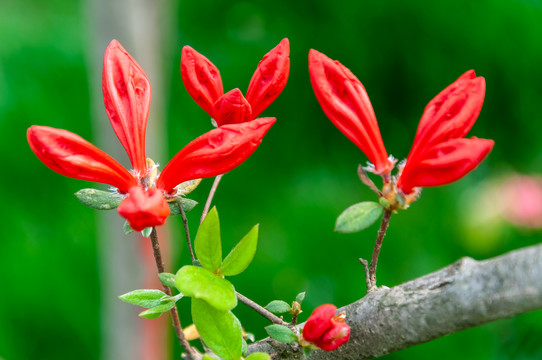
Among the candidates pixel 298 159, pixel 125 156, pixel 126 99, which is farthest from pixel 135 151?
pixel 298 159

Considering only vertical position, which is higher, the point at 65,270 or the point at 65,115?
the point at 65,115

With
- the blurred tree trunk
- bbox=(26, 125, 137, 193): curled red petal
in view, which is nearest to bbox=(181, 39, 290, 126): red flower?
bbox=(26, 125, 137, 193): curled red petal

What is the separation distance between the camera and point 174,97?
7.44 feet

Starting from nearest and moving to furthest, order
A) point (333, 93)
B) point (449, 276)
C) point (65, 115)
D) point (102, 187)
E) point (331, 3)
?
point (449, 276)
point (333, 93)
point (102, 187)
point (65, 115)
point (331, 3)

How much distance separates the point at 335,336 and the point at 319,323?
0.01m

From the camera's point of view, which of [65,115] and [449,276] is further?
[65,115]

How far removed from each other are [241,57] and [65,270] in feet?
3.05

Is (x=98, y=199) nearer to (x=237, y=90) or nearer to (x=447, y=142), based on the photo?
(x=237, y=90)

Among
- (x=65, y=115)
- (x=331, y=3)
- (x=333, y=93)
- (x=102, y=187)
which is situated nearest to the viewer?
(x=333, y=93)

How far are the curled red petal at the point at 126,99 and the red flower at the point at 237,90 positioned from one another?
6cm

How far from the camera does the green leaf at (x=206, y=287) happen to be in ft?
1.30

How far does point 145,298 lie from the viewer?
1.55 feet

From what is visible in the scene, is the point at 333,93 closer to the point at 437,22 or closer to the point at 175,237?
the point at 175,237

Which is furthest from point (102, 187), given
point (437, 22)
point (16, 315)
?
point (437, 22)
